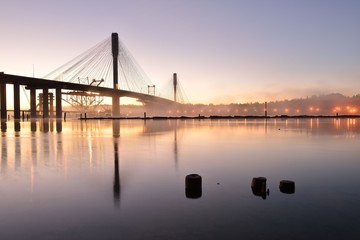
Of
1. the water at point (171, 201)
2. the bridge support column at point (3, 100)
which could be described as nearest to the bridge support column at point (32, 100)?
the bridge support column at point (3, 100)

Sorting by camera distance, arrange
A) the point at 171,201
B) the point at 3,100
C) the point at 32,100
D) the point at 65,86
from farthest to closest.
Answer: the point at 32,100 < the point at 65,86 < the point at 3,100 < the point at 171,201

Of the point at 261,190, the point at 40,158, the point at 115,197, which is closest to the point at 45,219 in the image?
the point at 115,197

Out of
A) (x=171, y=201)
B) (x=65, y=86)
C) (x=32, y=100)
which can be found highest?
(x=65, y=86)

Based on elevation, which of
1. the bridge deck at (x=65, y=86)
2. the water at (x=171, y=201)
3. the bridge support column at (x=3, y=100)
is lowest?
the water at (x=171, y=201)

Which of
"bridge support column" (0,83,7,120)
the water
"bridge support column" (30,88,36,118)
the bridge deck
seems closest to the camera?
the water

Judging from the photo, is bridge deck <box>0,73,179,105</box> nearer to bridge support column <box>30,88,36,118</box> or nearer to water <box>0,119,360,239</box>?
bridge support column <box>30,88,36,118</box>

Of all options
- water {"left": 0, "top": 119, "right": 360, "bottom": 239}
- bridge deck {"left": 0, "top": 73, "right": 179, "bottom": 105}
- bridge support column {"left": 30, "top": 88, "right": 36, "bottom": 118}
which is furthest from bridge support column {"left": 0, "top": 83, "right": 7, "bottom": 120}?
water {"left": 0, "top": 119, "right": 360, "bottom": 239}

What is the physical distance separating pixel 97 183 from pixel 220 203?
3.48 meters

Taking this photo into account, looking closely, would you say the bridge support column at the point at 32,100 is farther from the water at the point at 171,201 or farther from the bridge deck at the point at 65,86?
the water at the point at 171,201

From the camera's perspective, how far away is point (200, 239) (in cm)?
439

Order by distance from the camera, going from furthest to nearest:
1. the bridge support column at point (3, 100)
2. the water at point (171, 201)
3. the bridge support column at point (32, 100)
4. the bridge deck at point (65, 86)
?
1. the bridge support column at point (32, 100)
2. the bridge support column at point (3, 100)
3. the bridge deck at point (65, 86)
4. the water at point (171, 201)

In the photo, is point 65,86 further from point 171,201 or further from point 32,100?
point 171,201

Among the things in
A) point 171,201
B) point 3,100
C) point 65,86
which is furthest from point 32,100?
point 171,201

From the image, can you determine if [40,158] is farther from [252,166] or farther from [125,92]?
[125,92]
